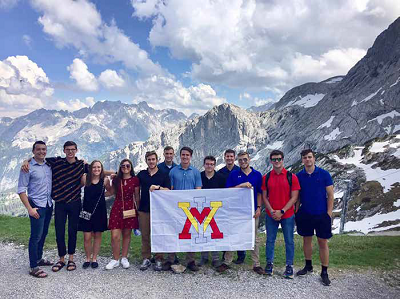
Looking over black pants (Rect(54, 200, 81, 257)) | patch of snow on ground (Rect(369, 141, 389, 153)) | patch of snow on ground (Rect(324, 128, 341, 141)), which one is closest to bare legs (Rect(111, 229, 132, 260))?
black pants (Rect(54, 200, 81, 257))

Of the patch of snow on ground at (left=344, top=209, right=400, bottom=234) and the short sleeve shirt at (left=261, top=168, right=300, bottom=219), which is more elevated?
the short sleeve shirt at (left=261, top=168, right=300, bottom=219)

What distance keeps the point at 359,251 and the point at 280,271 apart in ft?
18.3

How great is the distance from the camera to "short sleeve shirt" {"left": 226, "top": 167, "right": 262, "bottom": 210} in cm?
1071

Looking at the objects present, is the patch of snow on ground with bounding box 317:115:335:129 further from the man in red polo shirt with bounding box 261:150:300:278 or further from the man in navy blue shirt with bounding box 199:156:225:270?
the man in navy blue shirt with bounding box 199:156:225:270

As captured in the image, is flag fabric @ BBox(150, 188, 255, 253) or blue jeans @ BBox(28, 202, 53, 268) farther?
flag fabric @ BBox(150, 188, 255, 253)

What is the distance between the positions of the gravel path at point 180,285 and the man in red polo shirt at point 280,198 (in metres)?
0.96

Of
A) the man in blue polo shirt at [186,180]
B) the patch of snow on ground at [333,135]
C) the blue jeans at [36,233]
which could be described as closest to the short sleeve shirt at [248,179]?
the man in blue polo shirt at [186,180]

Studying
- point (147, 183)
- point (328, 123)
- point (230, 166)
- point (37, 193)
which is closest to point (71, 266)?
point (37, 193)

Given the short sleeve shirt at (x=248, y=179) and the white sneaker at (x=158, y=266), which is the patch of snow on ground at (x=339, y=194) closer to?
the short sleeve shirt at (x=248, y=179)

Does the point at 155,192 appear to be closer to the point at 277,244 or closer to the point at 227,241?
the point at 227,241

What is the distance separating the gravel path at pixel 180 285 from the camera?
8.98 meters

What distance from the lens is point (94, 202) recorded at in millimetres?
10398

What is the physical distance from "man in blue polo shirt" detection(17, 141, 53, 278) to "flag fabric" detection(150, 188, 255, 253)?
388 centimetres

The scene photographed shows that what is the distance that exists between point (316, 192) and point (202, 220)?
4.42 meters
